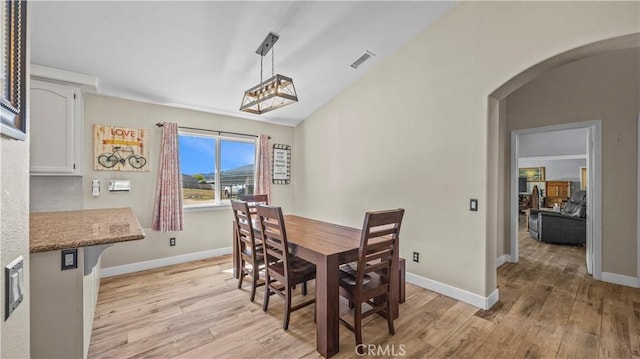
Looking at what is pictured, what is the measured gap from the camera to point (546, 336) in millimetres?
2223

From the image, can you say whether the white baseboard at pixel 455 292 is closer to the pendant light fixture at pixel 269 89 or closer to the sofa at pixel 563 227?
the pendant light fixture at pixel 269 89

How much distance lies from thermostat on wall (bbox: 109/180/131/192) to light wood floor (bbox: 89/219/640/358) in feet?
3.72

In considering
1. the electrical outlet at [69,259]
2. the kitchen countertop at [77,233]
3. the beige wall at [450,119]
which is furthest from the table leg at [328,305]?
the beige wall at [450,119]

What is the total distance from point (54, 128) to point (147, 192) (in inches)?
53.0

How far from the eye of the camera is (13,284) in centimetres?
62

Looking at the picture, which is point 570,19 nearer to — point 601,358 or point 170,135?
point 601,358

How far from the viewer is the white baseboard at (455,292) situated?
2703mm

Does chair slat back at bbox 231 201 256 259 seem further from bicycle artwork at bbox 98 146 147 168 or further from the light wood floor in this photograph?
bicycle artwork at bbox 98 146 147 168

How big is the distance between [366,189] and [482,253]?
1671mm

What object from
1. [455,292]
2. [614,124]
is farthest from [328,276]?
[614,124]

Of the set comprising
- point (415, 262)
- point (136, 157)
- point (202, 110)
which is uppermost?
point (202, 110)

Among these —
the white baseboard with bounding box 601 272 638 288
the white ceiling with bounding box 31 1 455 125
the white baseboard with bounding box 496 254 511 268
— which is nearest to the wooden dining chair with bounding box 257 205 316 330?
the white ceiling with bounding box 31 1 455 125

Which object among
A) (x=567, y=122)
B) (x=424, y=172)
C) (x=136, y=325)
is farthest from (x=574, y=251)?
(x=136, y=325)

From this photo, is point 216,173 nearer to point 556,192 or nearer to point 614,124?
point 614,124
